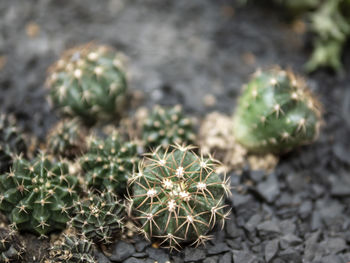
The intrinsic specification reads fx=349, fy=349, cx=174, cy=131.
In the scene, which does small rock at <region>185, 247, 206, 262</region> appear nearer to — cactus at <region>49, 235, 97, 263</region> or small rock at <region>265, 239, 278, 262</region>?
small rock at <region>265, 239, 278, 262</region>

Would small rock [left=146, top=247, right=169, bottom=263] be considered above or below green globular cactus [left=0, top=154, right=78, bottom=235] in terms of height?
below

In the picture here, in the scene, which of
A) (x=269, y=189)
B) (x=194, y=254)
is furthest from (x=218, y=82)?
(x=194, y=254)

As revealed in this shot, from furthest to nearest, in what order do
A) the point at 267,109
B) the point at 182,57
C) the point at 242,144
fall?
the point at 182,57, the point at 242,144, the point at 267,109

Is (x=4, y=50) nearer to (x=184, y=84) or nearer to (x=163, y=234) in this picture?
(x=184, y=84)

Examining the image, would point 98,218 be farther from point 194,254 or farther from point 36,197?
point 194,254

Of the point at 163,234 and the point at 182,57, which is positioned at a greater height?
the point at 182,57

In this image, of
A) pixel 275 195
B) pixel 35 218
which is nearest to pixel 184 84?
pixel 275 195

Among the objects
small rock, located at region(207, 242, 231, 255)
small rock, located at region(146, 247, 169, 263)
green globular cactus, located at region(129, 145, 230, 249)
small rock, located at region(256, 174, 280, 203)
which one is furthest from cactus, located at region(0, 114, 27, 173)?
small rock, located at region(256, 174, 280, 203)
